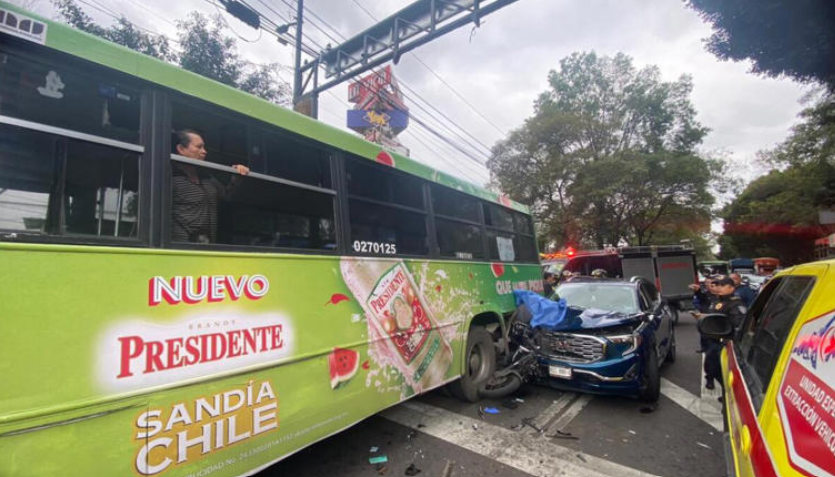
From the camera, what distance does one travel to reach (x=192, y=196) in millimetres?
2430

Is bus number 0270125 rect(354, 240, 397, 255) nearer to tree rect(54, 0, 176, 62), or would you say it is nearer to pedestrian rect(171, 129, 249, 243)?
pedestrian rect(171, 129, 249, 243)

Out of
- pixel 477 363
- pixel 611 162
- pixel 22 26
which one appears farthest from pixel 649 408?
pixel 611 162

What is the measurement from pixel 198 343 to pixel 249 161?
4.20ft

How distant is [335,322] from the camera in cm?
316

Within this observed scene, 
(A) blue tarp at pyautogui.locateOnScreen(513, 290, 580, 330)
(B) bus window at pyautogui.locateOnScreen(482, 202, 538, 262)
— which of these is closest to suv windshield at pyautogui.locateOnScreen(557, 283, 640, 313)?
(A) blue tarp at pyautogui.locateOnScreen(513, 290, 580, 330)

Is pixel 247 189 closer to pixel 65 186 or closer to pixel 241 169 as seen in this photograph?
pixel 241 169

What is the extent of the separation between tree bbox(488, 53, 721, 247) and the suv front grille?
814 inches

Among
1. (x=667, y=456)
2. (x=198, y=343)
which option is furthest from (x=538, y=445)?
(x=198, y=343)

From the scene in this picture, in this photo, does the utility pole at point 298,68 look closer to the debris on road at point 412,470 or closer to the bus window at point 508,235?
the bus window at point 508,235

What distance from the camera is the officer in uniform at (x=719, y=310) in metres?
5.23

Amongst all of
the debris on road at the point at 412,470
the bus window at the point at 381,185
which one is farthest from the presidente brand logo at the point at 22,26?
the debris on road at the point at 412,470

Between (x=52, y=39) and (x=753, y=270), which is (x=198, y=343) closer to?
(x=52, y=39)

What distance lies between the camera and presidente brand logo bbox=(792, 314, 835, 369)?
1.34m

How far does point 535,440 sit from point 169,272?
370cm
